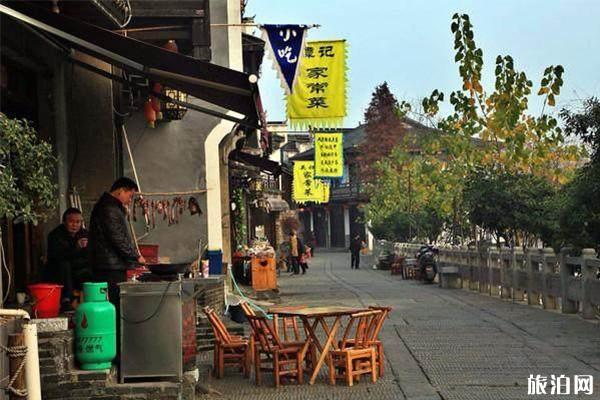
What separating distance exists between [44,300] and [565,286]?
12174 mm

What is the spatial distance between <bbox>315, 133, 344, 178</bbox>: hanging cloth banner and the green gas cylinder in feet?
82.7

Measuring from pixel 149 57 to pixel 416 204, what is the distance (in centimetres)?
3988

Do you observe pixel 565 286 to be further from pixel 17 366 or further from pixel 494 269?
pixel 17 366

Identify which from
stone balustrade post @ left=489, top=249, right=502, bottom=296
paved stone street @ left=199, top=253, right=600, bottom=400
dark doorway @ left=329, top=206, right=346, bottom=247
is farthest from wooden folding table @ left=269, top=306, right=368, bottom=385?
dark doorway @ left=329, top=206, right=346, bottom=247

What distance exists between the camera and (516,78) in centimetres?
2064

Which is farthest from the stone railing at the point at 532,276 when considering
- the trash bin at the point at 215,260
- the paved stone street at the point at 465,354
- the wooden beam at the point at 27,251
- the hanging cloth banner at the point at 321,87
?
the wooden beam at the point at 27,251

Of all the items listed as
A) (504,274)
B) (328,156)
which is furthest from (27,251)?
(328,156)

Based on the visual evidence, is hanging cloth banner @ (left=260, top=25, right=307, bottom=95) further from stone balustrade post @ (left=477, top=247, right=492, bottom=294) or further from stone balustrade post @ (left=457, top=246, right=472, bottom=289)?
stone balustrade post @ (left=457, top=246, right=472, bottom=289)

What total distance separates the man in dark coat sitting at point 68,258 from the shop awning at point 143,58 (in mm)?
1790

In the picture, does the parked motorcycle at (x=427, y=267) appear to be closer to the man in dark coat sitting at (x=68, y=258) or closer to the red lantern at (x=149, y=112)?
the red lantern at (x=149, y=112)

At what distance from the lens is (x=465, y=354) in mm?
12531

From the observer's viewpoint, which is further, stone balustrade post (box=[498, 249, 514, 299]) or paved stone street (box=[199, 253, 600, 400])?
stone balustrade post (box=[498, 249, 514, 299])

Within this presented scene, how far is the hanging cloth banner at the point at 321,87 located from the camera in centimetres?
2078

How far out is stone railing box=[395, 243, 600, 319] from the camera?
17.4m
